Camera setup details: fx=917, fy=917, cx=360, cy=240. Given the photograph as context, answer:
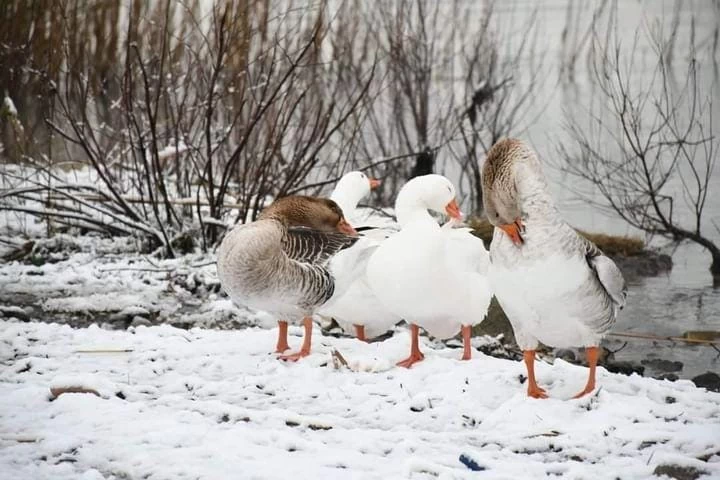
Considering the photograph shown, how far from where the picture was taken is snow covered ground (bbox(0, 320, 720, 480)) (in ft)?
11.8

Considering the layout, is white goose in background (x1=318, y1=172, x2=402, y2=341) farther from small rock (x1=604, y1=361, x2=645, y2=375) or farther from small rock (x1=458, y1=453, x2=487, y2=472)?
small rock (x1=458, y1=453, x2=487, y2=472)

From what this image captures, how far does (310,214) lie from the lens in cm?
550

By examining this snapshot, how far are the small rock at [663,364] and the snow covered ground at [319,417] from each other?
1532 mm

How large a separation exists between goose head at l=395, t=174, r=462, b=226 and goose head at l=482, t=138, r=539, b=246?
38.2 inches

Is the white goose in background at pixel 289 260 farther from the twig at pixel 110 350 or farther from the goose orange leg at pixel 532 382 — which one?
the goose orange leg at pixel 532 382

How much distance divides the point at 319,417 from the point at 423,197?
5.09 ft

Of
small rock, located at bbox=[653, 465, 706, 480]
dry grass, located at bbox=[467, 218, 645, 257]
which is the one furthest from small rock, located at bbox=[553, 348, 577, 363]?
dry grass, located at bbox=[467, 218, 645, 257]

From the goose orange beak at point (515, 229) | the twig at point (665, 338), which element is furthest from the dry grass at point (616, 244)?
the goose orange beak at point (515, 229)

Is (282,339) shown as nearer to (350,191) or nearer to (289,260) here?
(289,260)

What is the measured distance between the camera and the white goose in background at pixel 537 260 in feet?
13.4

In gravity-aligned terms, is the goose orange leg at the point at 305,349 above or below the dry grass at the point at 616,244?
below

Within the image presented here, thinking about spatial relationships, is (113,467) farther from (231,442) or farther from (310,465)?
(310,465)

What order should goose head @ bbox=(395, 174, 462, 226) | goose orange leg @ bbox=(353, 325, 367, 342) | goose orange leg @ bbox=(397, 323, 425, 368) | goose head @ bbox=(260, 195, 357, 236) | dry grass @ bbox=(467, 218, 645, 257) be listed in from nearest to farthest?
goose orange leg @ bbox=(397, 323, 425, 368)
goose head @ bbox=(395, 174, 462, 226)
goose head @ bbox=(260, 195, 357, 236)
goose orange leg @ bbox=(353, 325, 367, 342)
dry grass @ bbox=(467, 218, 645, 257)

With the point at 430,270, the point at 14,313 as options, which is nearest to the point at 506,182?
the point at 430,270
